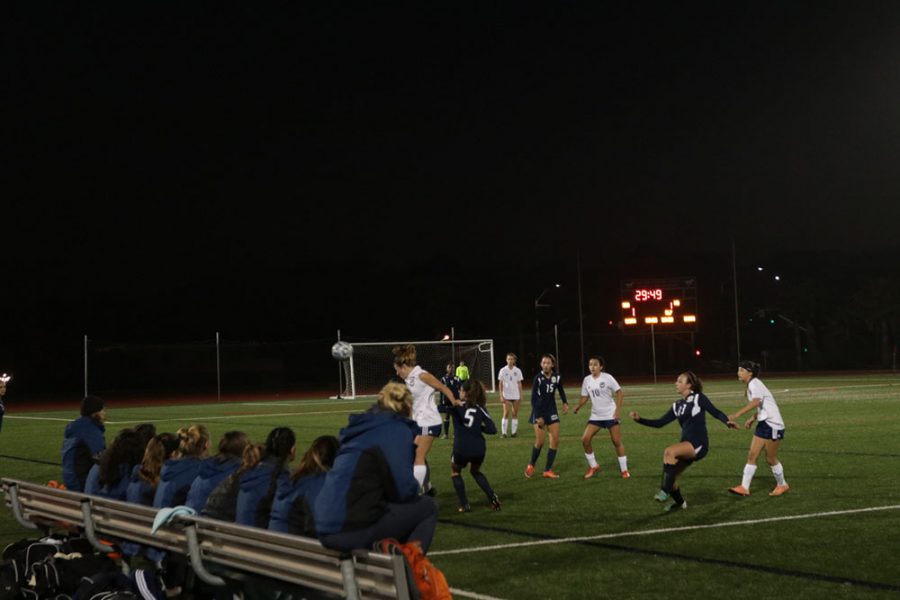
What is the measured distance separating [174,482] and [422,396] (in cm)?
577

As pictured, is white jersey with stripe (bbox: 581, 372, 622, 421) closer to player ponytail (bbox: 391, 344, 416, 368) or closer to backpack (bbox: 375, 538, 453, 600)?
player ponytail (bbox: 391, 344, 416, 368)

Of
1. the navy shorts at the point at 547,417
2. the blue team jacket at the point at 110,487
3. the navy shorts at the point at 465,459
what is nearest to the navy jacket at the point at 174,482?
the blue team jacket at the point at 110,487

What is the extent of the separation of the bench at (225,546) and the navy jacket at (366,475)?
24 cm

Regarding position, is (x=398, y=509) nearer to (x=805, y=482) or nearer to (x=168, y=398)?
(x=805, y=482)

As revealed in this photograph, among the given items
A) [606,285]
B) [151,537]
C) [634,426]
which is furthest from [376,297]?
[151,537]

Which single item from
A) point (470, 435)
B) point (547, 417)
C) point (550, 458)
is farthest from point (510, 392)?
point (470, 435)

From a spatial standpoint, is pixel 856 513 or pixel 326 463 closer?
pixel 326 463

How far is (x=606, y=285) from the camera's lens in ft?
327

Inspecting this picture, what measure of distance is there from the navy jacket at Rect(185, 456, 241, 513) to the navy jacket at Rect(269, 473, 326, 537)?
1.03 m

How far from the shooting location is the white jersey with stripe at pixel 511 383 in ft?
78.7

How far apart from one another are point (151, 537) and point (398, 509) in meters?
2.01

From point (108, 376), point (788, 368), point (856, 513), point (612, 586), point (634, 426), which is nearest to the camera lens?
point (612, 586)

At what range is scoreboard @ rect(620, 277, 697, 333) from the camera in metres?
58.5

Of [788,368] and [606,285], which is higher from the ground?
[606,285]
